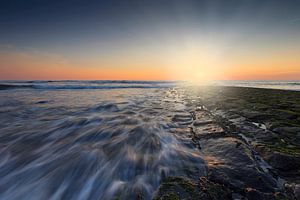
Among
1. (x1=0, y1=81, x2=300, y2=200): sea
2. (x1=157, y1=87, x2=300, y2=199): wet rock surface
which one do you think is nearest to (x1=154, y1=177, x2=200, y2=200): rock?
(x1=157, y1=87, x2=300, y2=199): wet rock surface

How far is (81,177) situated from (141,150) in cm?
146

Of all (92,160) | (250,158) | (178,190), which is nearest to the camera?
(178,190)

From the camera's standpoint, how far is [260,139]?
4352mm

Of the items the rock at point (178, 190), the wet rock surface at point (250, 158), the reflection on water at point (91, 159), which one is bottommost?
the reflection on water at point (91, 159)

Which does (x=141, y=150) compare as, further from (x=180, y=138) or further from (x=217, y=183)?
(x=217, y=183)

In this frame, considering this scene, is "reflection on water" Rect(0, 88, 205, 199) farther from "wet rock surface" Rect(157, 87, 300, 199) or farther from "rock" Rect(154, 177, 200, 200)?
"wet rock surface" Rect(157, 87, 300, 199)

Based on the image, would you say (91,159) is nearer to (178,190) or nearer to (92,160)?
(92,160)

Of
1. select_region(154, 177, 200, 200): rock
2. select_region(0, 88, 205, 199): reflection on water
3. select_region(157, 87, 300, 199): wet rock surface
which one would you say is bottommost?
select_region(0, 88, 205, 199): reflection on water

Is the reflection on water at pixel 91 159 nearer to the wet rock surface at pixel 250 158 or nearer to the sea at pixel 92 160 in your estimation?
the sea at pixel 92 160

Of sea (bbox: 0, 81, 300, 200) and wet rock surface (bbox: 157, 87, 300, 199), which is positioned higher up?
wet rock surface (bbox: 157, 87, 300, 199)

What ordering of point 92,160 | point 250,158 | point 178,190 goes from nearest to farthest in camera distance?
point 178,190 < point 250,158 < point 92,160

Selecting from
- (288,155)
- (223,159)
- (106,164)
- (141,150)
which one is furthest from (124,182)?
(288,155)

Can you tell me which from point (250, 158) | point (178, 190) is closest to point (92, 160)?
point (178, 190)

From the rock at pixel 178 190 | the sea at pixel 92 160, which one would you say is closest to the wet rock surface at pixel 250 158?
the rock at pixel 178 190
